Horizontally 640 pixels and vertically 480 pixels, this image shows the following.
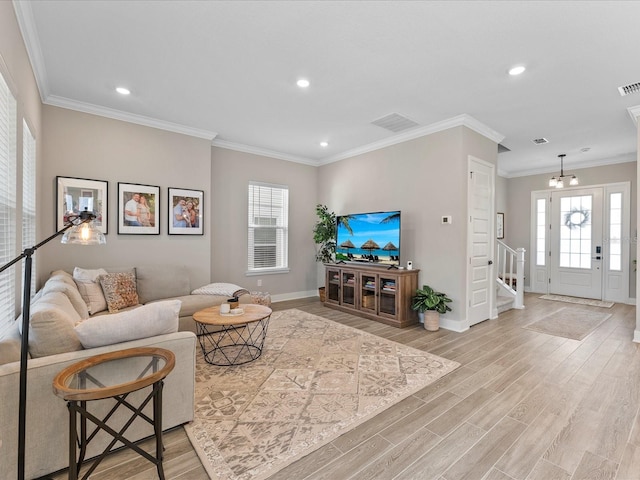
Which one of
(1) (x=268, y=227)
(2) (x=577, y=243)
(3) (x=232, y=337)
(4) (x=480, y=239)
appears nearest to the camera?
(3) (x=232, y=337)

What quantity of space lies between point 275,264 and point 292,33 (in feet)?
14.1

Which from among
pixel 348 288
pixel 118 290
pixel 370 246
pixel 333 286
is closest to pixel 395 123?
pixel 370 246

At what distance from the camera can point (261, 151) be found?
19.1 feet

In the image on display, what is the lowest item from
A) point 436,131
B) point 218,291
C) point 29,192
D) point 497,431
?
point 497,431

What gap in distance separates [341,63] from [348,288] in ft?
11.9

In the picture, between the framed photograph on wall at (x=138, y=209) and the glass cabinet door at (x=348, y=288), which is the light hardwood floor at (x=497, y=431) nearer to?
the glass cabinet door at (x=348, y=288)

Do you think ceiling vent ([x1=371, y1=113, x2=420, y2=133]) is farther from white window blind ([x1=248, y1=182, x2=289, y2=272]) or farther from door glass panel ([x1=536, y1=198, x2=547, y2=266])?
door glass panel ([x1=536, y1=198, x2=547, y2=266])

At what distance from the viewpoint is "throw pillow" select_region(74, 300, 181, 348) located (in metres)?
1.80

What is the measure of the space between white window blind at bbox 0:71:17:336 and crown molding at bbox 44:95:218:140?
1822mm

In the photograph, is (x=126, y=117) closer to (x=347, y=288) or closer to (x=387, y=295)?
(x=347, y=288)

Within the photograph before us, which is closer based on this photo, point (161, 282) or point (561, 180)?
point (161, 282)

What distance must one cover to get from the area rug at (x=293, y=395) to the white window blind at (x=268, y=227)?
2.29 metres

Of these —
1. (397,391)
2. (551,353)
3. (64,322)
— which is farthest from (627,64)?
(64,322)

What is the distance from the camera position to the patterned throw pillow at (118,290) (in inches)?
140
